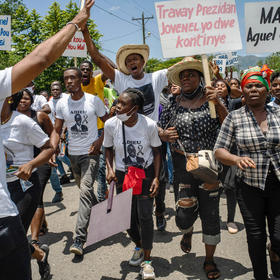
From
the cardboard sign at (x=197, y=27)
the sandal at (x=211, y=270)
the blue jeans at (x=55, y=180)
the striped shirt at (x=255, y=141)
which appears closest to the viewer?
the striped shirt at (x=255, y=141)

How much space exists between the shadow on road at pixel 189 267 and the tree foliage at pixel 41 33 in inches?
937

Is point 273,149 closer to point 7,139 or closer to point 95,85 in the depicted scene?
point 7,139

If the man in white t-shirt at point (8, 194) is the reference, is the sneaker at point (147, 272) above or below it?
below

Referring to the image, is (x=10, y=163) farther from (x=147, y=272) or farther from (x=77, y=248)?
(x=147, y=272)

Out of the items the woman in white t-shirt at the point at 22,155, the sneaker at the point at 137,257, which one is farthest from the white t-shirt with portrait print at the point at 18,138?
the sneaker at the point at 137,257

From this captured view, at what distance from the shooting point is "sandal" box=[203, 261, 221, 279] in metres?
3.22

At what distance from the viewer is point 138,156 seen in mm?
3422

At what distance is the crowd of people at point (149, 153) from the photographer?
2699mm

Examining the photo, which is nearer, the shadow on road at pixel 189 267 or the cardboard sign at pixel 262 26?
the shadow on road at pixel 189 267

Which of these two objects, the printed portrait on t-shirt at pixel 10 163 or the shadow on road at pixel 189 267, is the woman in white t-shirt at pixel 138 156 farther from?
the printed portrait on t-shirt at pixel 10 163

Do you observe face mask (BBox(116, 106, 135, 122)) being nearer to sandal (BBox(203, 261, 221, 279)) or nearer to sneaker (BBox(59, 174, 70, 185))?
sandal (BBox(203, 261, 221, 279))

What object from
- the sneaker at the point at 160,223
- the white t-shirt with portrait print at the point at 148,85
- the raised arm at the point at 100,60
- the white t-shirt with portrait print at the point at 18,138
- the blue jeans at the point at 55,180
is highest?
the raised arm at the point at 100,60

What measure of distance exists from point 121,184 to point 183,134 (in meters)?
0.86

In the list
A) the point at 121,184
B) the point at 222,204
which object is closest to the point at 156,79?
the point at 121,184
